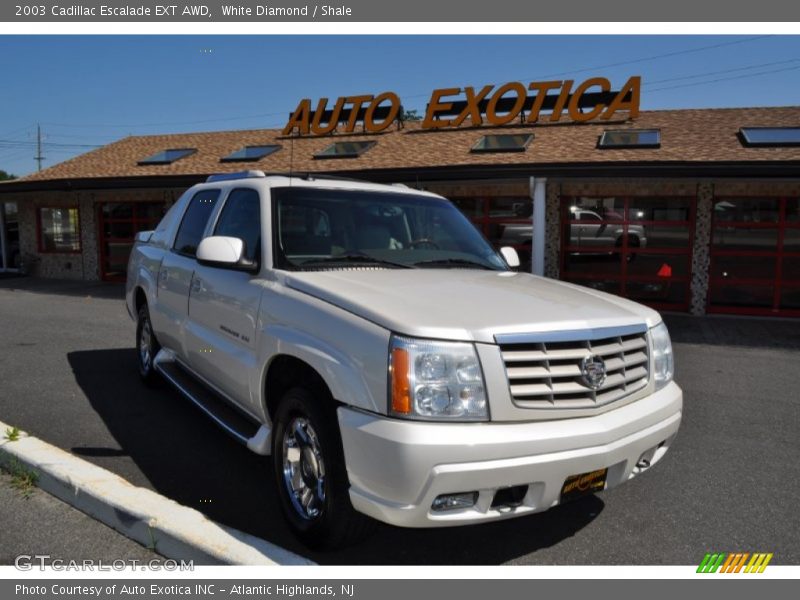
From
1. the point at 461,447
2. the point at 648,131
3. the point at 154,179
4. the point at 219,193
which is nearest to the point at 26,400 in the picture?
the point at 219,193

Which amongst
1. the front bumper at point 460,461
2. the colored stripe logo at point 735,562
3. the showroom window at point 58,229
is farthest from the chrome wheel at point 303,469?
the showroom window at point 58,229

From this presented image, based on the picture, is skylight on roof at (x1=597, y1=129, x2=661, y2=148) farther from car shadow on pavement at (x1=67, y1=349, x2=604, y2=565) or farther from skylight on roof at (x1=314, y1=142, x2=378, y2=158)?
car shadow on pavement at (x1=67, y1=349, x2=604, y2=565)

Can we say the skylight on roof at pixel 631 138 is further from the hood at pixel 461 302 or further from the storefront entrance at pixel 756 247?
the hood at pixel 461 302

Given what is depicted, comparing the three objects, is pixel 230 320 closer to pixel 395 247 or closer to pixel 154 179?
pixel 395 247

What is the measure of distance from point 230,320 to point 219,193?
4.10 feet

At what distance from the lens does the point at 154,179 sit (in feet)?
52.5

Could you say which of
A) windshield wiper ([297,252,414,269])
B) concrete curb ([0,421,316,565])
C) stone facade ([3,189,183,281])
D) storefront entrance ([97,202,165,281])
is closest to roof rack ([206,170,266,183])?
windshield wiper ([297,252,414,269])

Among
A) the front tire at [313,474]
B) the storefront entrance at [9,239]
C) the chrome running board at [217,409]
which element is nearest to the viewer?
the front tire at [313,474]

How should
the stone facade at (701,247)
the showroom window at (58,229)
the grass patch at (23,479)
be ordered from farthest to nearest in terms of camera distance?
1. the showroom window at (58,229)
2. the stone facade at (701,247)
3. the grass patch at (23,479)

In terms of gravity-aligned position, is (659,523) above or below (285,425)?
Result: below

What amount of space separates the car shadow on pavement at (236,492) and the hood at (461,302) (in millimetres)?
1227

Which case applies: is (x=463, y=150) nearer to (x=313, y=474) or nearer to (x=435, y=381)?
(x=313, y=474)

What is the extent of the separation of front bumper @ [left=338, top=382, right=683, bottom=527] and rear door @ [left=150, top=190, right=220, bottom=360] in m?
2.50

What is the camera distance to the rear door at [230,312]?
3664 millimetres
